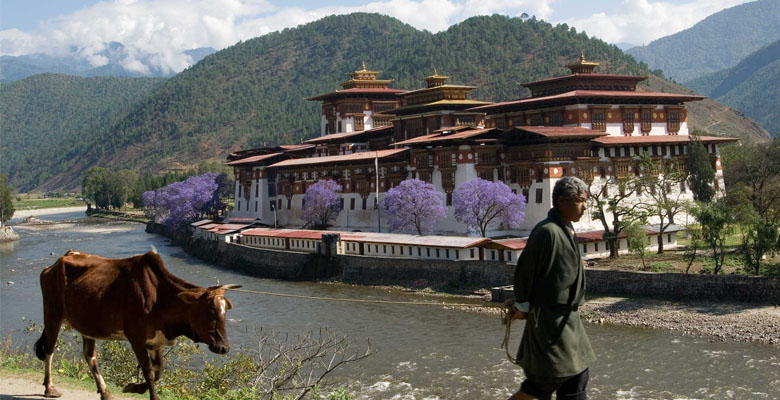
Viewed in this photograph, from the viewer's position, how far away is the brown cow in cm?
1076

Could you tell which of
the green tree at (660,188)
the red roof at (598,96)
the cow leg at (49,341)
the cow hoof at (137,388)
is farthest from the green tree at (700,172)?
the cow hoof at (137,388)

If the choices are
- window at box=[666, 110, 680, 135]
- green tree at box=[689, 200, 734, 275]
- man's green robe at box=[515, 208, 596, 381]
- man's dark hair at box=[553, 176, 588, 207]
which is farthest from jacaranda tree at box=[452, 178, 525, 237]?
man's green robe at box=[515, 208, 596, 381]

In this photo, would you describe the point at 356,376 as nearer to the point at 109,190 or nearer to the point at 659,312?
the point at 659,312

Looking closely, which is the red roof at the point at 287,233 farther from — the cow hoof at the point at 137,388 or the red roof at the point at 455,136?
the cow hoof at the point at 137,388

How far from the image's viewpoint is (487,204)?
57.7 meters

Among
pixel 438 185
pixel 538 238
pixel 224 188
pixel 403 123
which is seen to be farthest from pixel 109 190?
pixel 538 238

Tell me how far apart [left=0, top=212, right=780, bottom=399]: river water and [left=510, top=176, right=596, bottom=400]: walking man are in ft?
48.4

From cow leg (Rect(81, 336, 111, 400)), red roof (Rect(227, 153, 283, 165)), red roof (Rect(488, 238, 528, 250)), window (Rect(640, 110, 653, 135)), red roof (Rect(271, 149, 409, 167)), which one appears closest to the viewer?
cow leg (Rect(81, 336, 111, 400))

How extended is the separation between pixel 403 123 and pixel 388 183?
8.36 meters

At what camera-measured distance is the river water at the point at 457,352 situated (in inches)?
1066

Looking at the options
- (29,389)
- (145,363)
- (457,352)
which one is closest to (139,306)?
(145,363)

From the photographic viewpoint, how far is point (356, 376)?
28.7m

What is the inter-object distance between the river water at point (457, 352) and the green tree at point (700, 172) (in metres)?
23.0

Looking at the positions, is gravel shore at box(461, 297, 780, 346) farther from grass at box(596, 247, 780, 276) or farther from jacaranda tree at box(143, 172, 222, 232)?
jacaranda tree at box(143, 172, 222, 232)
